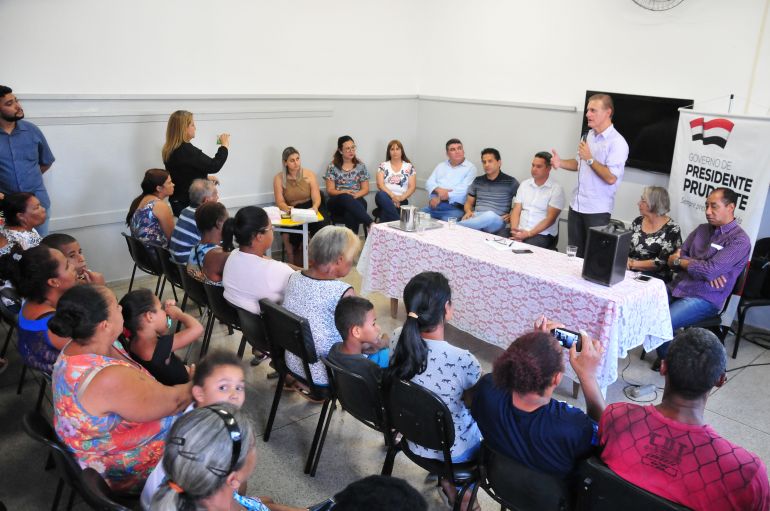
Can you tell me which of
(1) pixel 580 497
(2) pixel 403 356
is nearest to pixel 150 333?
(2) pixel 403 356

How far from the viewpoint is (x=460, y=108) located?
252 inches

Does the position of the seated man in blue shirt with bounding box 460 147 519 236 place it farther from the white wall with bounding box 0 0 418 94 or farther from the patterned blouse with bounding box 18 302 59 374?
the patterned blouse with bounding box 18 302 59 374

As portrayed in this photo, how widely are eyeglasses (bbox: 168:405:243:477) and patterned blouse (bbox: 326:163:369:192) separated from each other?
4608 mm

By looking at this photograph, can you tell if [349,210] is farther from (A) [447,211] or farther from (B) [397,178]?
(A) [447,211]

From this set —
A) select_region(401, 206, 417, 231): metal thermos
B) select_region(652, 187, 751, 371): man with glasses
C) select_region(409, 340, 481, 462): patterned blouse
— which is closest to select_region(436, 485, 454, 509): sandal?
select_region(409, 340, 481, 462): patterned blouse

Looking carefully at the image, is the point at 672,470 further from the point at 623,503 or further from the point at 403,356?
the point at 403,356

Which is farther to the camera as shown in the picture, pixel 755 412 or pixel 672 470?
pixel 755 412

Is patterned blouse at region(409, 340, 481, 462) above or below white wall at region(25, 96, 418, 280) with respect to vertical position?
below

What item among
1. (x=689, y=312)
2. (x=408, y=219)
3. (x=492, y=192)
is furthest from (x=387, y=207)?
(x=689, y=312)

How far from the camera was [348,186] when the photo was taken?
589 cm

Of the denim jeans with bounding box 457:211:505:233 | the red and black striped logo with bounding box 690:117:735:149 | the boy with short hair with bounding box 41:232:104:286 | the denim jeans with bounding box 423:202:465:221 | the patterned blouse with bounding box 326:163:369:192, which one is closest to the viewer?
the boy with short hair with bounding box 41:232:104:286

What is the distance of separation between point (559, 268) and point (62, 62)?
12.7 ft

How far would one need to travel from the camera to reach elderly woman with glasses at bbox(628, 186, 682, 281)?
3.92 meters

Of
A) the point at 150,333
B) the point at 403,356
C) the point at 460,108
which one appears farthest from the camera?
the point at 460,108
